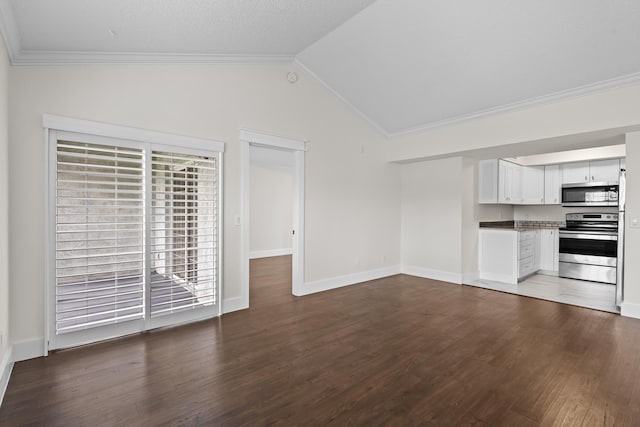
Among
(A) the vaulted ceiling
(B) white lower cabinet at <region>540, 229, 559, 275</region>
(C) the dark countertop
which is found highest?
(A) the vaulted ceiling

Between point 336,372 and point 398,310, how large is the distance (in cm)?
175

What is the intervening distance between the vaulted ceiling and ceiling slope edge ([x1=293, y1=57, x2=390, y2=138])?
0.04m

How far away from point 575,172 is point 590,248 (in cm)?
140

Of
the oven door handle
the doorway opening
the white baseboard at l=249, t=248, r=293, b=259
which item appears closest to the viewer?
the oven door handle

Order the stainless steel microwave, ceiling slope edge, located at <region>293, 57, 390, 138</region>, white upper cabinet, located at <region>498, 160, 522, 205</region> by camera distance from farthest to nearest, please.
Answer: white upper cabinet, located at <region>498, 160, 522, 205</region> → the stainless steel microwave → ceiling slope edge, located at <region>293, 57, 390, 138</region>

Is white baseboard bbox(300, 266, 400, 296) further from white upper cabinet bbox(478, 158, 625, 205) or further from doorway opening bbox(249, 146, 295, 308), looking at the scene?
white upper cabinet bbox(478, 158, 625, 205)

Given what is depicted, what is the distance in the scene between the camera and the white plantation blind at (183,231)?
3305mm

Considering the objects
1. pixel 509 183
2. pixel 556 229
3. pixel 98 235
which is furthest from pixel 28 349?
pixel 556 229

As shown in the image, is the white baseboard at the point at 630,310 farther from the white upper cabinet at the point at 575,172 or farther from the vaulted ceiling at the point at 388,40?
the white upper cabinet at the point at 575,172

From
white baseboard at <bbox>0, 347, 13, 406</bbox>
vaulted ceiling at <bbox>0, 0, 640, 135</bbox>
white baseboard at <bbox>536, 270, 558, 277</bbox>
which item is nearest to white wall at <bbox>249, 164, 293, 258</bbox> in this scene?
vaulted ceiling at <bbox>0, 0, 640, 135</bbox>

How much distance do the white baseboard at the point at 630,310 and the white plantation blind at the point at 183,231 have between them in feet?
16.1

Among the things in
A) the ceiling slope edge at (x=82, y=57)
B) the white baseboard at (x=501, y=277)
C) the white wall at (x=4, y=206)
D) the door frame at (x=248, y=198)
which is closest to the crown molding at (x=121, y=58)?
the ceiling slope edge at (x=82, y=57)

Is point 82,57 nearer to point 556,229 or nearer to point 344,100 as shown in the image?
point 344,100

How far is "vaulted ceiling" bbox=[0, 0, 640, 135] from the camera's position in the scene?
2.49m
